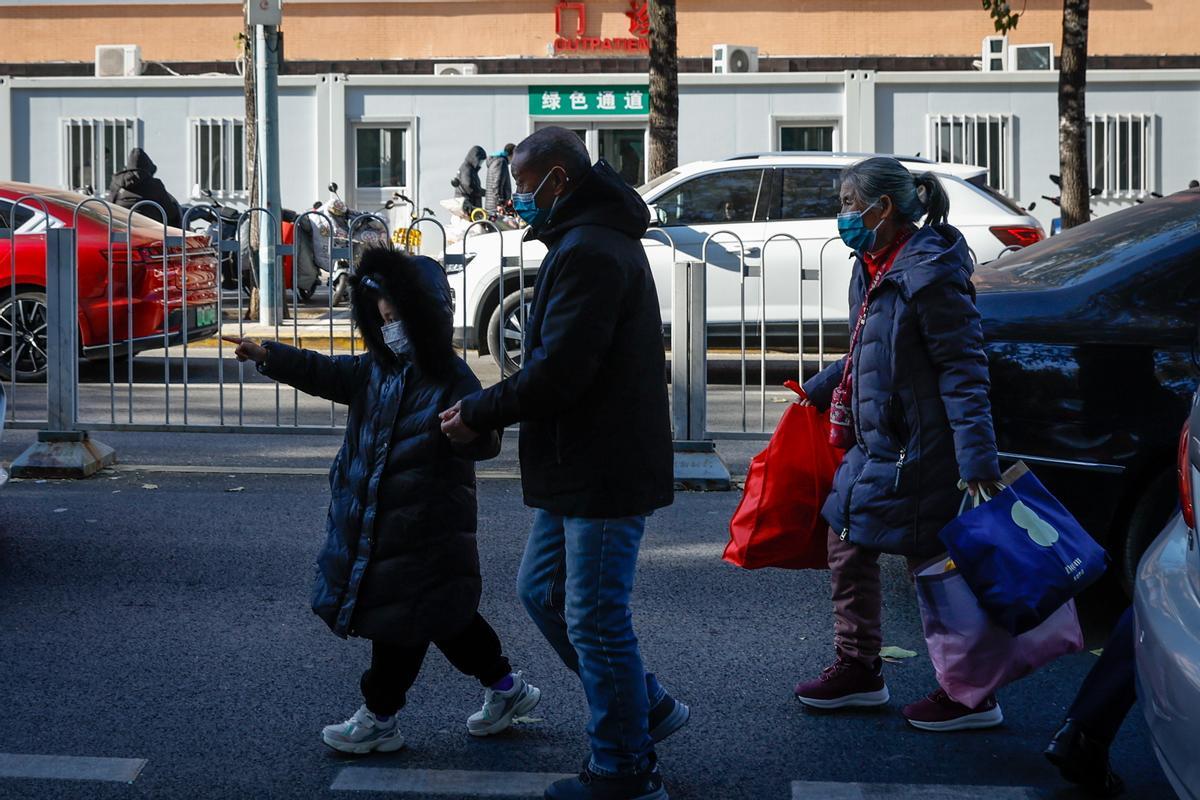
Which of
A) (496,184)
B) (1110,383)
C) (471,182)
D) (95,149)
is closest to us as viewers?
(1110,383)

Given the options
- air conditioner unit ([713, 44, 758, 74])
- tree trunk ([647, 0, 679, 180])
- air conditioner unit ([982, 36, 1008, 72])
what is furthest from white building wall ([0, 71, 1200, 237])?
tree trunk ([647, 0, 679, 180])

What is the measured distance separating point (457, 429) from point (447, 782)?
0.98 m

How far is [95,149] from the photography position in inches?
989

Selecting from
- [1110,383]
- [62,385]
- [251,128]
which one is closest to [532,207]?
[1110,383]

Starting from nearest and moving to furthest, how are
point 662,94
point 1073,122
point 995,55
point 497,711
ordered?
point 497,711 → point 662,94 → point 1073,122 → point 995,55

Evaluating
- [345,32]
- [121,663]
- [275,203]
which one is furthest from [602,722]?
[345,32]

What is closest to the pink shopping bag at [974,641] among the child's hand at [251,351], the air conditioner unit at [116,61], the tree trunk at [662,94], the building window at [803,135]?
the child's hand at [251,351]

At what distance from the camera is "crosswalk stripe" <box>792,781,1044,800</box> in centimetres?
411

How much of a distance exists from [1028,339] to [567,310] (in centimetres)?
224

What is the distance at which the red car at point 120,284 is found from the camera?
9.57m

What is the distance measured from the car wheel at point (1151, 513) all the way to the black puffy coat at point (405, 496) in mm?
2332

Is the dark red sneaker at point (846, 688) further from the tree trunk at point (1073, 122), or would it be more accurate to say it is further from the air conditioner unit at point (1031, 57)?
the air conditioner unit at point (1031, 57)

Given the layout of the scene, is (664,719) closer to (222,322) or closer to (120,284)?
(222,322)

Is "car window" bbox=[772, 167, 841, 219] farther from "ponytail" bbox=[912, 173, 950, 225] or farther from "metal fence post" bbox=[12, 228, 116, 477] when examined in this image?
"ponytail" bbox=[912, 173, 950, 225]
